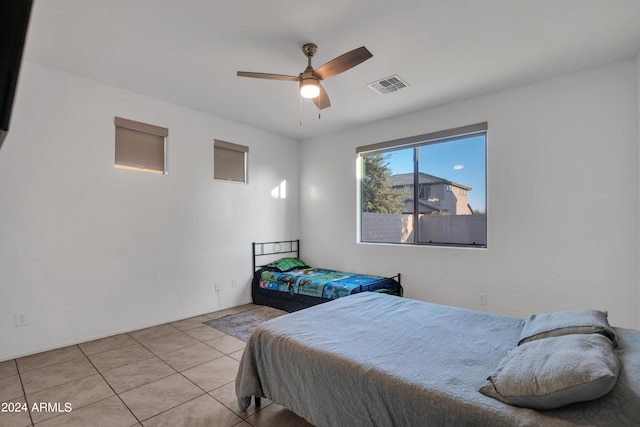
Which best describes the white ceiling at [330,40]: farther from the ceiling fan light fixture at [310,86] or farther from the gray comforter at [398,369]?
the gray comforter at [398,369]

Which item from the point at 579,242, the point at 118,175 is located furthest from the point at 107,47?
the point at 579,242

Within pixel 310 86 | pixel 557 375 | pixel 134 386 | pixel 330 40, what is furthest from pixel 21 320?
pixel 557 375

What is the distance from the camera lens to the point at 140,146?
363 cm

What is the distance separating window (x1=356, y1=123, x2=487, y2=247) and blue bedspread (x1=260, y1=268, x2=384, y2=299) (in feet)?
2.50

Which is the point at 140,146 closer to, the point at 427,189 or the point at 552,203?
the point at 427,189

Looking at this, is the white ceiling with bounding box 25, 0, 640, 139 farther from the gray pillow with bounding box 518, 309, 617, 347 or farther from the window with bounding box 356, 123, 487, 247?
the gray pillow with bounding box 518, 309, 617, 347

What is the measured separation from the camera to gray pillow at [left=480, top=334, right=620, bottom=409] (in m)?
1.13

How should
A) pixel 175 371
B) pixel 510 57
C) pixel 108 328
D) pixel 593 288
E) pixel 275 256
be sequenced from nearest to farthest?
1. pixel 175 371
2. pixel 510 57
3. pixel 593 288
4. pixel 108 328
5. pixel 275 256

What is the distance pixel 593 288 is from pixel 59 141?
5295 mm

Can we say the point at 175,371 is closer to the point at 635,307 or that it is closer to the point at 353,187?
the point at 353,187

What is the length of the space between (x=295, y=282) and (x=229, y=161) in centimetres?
196

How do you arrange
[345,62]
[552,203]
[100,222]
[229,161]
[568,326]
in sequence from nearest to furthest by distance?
[568,326] < [345,62] < [552,203] < [100,222] < [229,161]

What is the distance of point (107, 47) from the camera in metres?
2.65

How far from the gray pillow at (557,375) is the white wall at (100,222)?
3.57 metres
